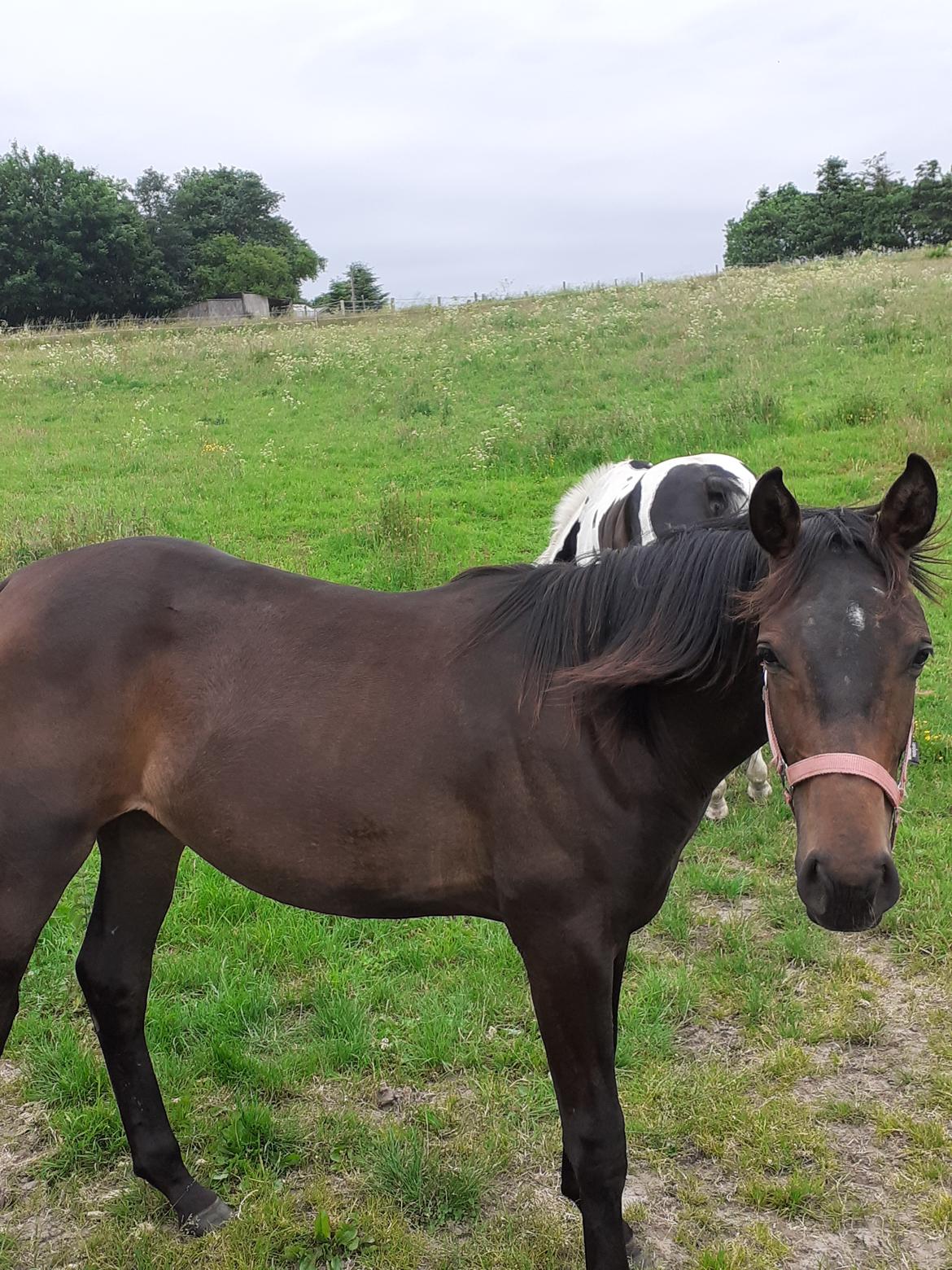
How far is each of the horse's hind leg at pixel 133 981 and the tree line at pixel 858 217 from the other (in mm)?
55878

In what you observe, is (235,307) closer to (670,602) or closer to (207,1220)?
(207,1220)

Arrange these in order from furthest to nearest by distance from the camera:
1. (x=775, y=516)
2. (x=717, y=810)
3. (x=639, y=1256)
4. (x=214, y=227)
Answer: (x=214, y=227), (x=717, y=810), (x=639, y=1256), (x=775, y=516)

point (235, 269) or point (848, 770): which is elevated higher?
point (235, 269)

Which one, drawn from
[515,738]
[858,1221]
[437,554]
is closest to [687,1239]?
[858,1221]

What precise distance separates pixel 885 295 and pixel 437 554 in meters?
13.1

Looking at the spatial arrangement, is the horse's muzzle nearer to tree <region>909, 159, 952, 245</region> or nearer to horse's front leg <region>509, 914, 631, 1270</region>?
horse's front leg <region>509, 914, 631, 1270</region>

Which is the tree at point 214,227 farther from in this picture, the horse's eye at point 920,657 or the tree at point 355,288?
the horse's eye at point 920,657

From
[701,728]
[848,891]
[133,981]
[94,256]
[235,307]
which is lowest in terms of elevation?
[133,981]

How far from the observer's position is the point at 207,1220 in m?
2.66

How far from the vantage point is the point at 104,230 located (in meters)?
45.6

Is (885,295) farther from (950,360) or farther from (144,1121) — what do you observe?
(144,1121)

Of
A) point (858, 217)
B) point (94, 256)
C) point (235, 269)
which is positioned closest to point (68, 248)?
point (94, 256)

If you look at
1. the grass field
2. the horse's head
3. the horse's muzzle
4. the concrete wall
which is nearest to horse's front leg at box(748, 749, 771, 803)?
the grass field

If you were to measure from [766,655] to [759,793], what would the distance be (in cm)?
348
